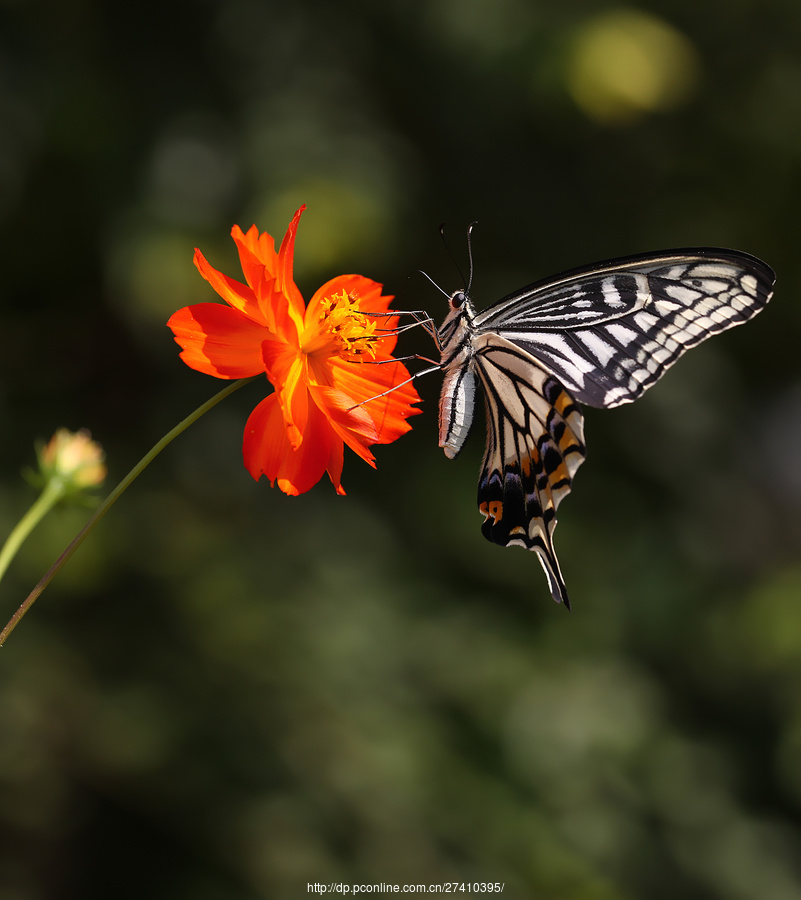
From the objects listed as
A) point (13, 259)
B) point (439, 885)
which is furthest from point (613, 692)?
point (13, 259)

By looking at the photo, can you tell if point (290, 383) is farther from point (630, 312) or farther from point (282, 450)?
point (630, 312)

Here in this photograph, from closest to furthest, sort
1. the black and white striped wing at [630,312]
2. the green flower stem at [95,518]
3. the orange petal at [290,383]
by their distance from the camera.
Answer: the green flower stem at [95,518] < the orange petal at [290,383] < the black and white striped wing at [630,312]

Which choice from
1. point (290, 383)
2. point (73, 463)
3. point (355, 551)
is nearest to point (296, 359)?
point (290, 383)

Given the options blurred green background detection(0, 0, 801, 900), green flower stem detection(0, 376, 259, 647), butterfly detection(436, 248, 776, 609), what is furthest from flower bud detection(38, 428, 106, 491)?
blurred green background detection(0, 0, 801, 900)

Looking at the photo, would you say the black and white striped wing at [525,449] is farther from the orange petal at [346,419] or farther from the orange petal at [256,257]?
the orange petal at [256,257]

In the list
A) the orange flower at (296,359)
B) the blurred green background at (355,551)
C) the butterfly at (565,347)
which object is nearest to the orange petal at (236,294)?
the orange flower at (296,359)
